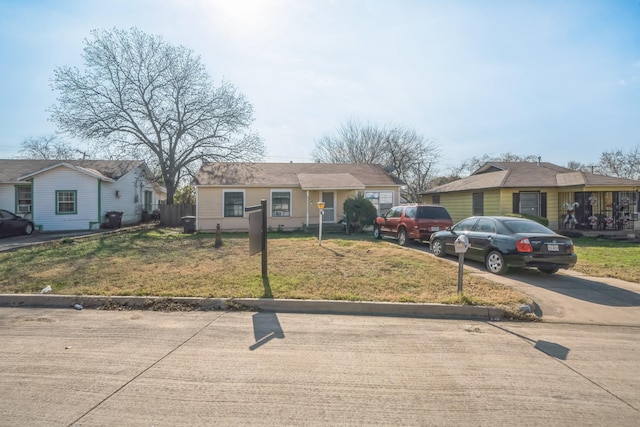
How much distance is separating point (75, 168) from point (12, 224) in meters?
4.53

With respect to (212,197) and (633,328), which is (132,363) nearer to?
(633,328)

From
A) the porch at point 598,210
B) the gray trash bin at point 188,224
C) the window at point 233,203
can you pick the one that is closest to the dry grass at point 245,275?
the gray trash bin at point 188,224

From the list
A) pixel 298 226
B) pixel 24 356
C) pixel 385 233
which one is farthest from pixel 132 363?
pixel 298 226

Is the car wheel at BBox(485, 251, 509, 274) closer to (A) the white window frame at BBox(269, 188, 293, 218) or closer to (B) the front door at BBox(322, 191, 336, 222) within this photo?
(B) the front door at BBox(322, 191, 336, 222)

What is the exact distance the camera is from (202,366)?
150 inches

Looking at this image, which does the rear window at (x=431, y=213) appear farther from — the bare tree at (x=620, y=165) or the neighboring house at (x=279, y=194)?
the bare tree at (x=620, y=165)

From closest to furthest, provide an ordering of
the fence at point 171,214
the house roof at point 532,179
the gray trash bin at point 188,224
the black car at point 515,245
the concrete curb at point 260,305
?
1. the concrete curb at point 260,305
2. the black car at point 515,245
3. the house roof at point 532,179
4. the gray trash bin at point 188,224
5. the fence at point 171,214

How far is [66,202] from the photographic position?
20.9 meters

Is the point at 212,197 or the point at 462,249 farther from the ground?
the point at 212,197

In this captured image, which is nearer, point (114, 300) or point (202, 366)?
point (202, 366)

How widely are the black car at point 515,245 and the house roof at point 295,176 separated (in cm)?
1072

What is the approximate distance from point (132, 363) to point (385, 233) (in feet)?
42.5

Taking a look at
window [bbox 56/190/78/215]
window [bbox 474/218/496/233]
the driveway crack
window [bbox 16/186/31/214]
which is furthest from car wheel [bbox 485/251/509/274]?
window [bbox 16/186/31/214]

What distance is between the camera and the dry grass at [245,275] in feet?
21.4
